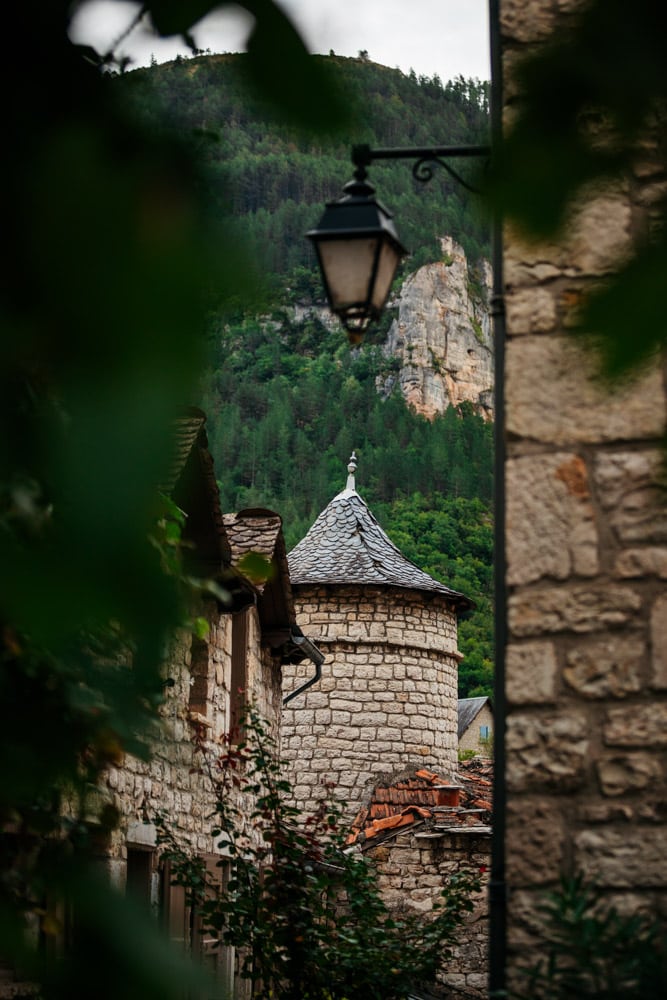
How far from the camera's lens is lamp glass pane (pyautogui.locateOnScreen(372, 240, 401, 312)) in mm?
3887

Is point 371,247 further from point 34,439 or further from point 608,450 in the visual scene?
point 34,439

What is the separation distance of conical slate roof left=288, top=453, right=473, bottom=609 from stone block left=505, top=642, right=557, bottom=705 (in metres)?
13.8

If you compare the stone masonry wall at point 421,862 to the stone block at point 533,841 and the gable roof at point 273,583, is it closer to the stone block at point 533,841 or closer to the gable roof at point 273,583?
the gable roof at point 273,583

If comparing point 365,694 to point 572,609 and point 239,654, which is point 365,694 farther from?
point 572,609

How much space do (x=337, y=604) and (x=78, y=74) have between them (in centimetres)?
1638

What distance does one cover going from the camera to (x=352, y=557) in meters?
17.8

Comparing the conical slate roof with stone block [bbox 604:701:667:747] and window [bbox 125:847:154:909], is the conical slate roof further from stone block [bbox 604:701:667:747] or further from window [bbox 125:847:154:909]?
stone block [bbox 604:701:667:747]

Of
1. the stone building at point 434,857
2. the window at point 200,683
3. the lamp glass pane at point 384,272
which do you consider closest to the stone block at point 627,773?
the lamp glass pane at point 384,272

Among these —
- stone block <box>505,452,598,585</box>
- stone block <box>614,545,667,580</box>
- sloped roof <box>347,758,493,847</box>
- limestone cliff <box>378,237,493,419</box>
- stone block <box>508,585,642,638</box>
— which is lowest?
sloped roof <box>347,758,493,847</box>

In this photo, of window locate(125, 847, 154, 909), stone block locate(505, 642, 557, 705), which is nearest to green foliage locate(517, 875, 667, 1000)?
stone block locate(505, 642, 557, 705)

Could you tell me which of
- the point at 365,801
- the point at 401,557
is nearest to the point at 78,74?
the point at 365,801

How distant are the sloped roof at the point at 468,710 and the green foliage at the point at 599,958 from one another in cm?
3102

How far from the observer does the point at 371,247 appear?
3.86 meters

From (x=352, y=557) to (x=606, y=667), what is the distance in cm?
1473
